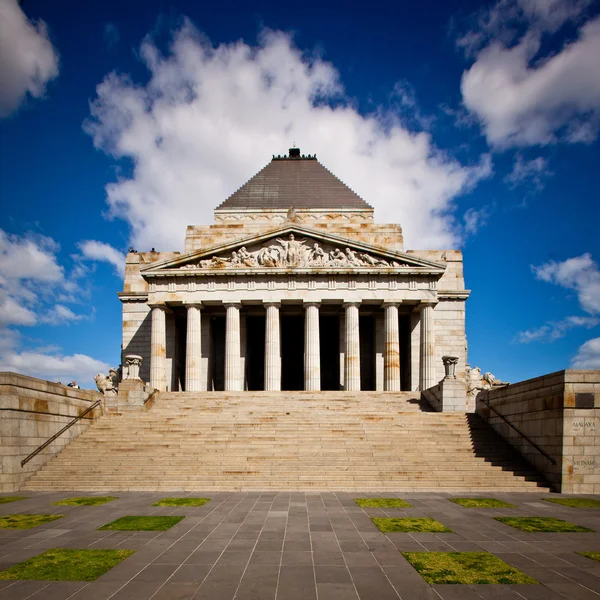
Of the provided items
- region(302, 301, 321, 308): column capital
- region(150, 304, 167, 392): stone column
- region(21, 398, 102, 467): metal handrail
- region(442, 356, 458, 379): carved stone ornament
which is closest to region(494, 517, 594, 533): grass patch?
region(442, 356, 458, 379): carved stone ornament

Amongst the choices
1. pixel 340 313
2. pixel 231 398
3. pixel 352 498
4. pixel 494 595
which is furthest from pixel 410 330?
pixel 494 595

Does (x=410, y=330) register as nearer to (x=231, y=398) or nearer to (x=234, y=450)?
(x=231, y=398)

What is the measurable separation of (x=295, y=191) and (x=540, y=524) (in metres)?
42.3

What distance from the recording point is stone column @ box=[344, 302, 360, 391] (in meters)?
35.2

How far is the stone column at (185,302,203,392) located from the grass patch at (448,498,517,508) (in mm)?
24870

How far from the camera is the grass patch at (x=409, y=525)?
420 inches

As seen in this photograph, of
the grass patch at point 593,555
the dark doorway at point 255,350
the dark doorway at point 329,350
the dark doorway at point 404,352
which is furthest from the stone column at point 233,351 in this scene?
the grass patch at point 593,555

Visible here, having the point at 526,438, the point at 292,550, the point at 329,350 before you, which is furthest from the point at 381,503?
the point at 329,350

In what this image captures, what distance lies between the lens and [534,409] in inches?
732

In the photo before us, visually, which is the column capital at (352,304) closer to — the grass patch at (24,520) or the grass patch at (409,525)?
the grass patch at (409,525)

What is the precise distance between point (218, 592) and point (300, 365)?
37.3m

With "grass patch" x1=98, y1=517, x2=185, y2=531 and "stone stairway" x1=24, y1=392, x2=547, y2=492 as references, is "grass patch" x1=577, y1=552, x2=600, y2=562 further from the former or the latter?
"grass patch" x1=98, y1=517, x2=185, y2=531

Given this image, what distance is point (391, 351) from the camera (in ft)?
117

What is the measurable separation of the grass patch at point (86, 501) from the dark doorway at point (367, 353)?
1088 inches
